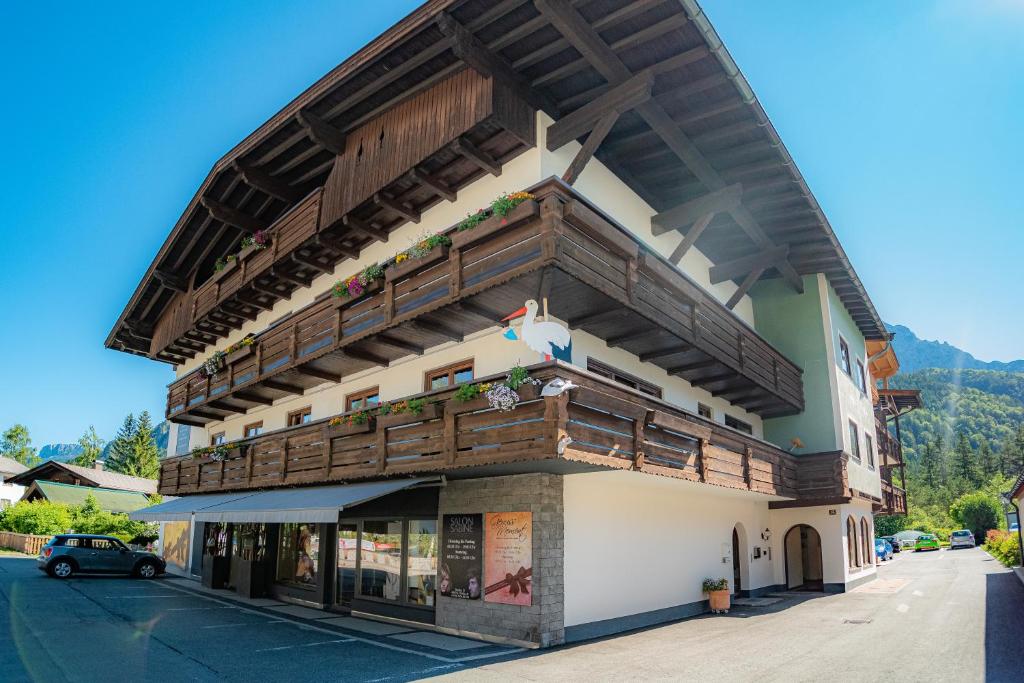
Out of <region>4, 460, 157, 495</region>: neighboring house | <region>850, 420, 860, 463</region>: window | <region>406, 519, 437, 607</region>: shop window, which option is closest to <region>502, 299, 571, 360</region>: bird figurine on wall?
<region>406, 519, 437, 607</region>: shop window

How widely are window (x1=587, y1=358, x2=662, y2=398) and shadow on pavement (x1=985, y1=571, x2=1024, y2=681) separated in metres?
7.70

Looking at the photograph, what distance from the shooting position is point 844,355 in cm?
2541

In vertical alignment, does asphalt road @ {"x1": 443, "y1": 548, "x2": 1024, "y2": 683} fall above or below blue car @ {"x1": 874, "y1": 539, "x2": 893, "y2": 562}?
above

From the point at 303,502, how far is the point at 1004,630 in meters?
14.7

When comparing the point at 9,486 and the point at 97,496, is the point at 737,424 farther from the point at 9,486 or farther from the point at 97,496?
the point at 9,486

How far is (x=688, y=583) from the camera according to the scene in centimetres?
1698

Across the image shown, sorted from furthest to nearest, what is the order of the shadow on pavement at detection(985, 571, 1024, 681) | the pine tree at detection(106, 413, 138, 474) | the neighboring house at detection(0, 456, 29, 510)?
the pine tree at detection(106, 413, 138, 474) → the neighboring house at detection(0, 456, 29, 510) → the shadow on pavement at detection(985, 571, 1024, 681)

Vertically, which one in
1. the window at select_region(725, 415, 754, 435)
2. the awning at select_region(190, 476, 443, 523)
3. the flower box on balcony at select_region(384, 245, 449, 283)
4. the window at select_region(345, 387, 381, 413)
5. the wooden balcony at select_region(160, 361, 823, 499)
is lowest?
the awning at select_region(190, 476, 443, 523)

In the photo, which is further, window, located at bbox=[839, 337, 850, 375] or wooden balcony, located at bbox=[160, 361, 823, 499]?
window, located at bbox=[839, 337, 850, 375]

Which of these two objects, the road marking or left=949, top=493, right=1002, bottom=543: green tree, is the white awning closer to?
the road marking

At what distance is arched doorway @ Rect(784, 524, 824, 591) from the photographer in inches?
964

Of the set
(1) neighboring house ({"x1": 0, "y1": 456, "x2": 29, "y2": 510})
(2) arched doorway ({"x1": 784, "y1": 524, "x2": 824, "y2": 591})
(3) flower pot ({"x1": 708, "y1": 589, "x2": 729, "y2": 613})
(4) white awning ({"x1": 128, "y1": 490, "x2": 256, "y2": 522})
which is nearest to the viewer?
(3) flower pot ({"x1": 708, "y1": 589, "x2": 729, "y2": 613})

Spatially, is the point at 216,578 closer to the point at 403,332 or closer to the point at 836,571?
the point at 403,332

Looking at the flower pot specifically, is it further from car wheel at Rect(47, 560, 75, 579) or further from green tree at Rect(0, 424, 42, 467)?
green tree at Rect(0, 424, 42, 467)
